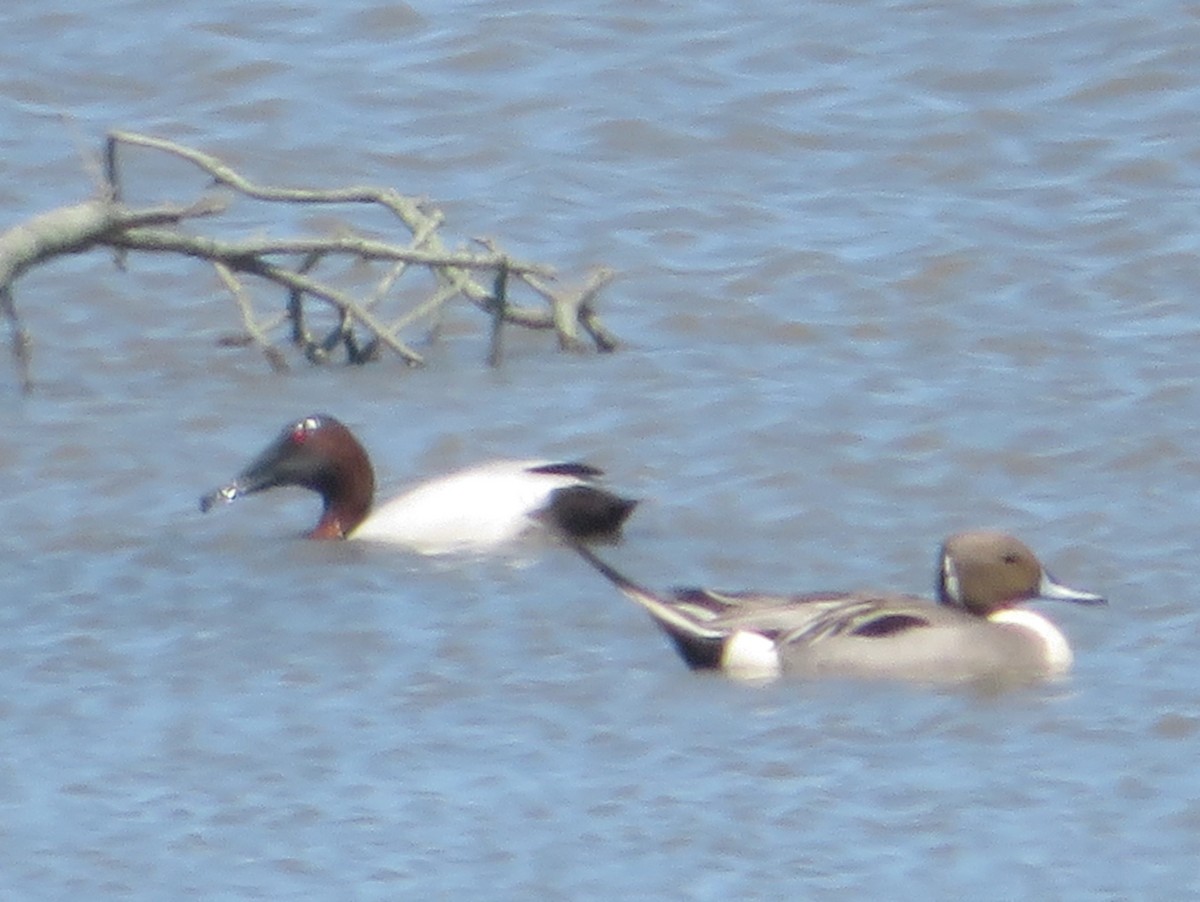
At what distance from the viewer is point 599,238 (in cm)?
1386

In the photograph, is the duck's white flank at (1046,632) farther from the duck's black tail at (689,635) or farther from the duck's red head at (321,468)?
the duck's red head at (321,468)

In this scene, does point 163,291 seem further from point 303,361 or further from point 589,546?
point 589,546

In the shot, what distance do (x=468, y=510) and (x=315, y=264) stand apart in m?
2.17

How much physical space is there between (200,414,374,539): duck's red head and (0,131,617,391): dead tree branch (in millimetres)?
723

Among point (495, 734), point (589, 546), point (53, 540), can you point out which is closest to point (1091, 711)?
point (495, 734)

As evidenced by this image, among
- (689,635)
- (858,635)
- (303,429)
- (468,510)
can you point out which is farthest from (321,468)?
(858,635)

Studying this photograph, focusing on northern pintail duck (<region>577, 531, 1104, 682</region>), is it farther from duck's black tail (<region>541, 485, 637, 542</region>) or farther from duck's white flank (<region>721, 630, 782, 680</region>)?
duck's black tail (<region>541, 485, 637, 542</region>)

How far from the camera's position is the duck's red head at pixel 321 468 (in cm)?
1091

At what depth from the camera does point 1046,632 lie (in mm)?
8805

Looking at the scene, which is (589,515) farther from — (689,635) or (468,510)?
(689,635)

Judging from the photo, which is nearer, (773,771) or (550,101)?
(773,771)

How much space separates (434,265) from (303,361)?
99 cm

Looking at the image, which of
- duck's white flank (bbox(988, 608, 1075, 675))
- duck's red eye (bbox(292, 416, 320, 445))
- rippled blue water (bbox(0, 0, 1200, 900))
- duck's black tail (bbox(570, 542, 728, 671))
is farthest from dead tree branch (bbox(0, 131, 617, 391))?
duck's white flank (bbox(988, 608, 1075, 675))

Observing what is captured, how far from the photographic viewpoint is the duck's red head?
35.8ft
